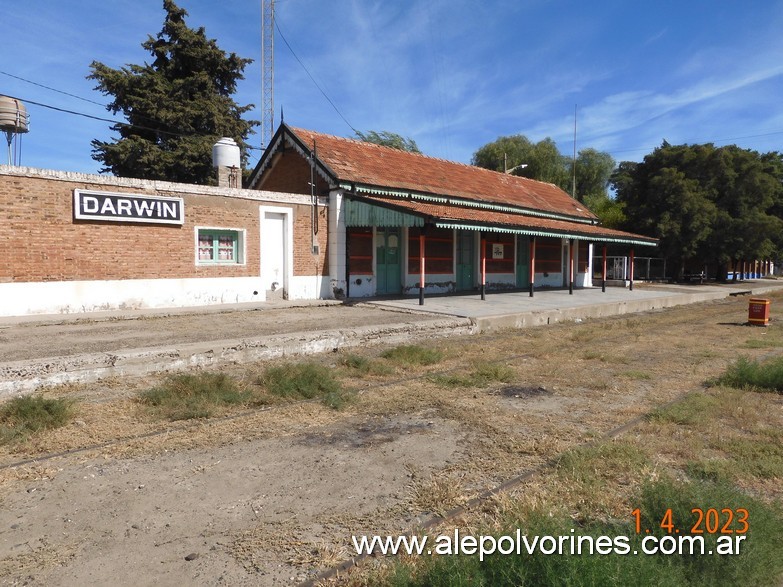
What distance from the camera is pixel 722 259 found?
33.6m

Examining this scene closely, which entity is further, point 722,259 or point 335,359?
point 722,259

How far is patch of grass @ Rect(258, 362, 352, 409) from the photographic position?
5.99 metres

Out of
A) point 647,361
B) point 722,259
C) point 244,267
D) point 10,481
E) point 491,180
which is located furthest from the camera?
point 722,259

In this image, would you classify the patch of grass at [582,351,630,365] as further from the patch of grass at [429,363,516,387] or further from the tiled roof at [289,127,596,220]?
the tiled roof at [289,127,596,220]

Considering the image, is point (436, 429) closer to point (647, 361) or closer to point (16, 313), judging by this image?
point (647, 361)

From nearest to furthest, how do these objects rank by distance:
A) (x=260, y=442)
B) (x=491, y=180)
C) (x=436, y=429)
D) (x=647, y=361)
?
(x=260, y=442)
(x=436, y=429)
(x=647, y=361)
(x=491, y=180)

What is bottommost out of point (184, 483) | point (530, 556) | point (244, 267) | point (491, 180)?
point (184, 483)

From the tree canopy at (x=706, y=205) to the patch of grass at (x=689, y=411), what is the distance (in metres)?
30.2

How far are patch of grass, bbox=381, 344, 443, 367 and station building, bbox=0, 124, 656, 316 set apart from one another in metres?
5.95

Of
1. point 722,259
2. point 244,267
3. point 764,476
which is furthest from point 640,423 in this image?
point 722,259

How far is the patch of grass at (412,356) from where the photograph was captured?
813cm

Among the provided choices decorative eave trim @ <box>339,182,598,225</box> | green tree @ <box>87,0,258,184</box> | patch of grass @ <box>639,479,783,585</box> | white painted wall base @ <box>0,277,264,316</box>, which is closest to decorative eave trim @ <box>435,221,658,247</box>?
decorative eave trim @ <box>339,182,598,225</box>

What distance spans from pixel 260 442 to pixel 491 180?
2138cm

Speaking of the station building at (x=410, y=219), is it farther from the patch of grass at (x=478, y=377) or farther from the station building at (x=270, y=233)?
the patch of grass at (x=478, y=377)
